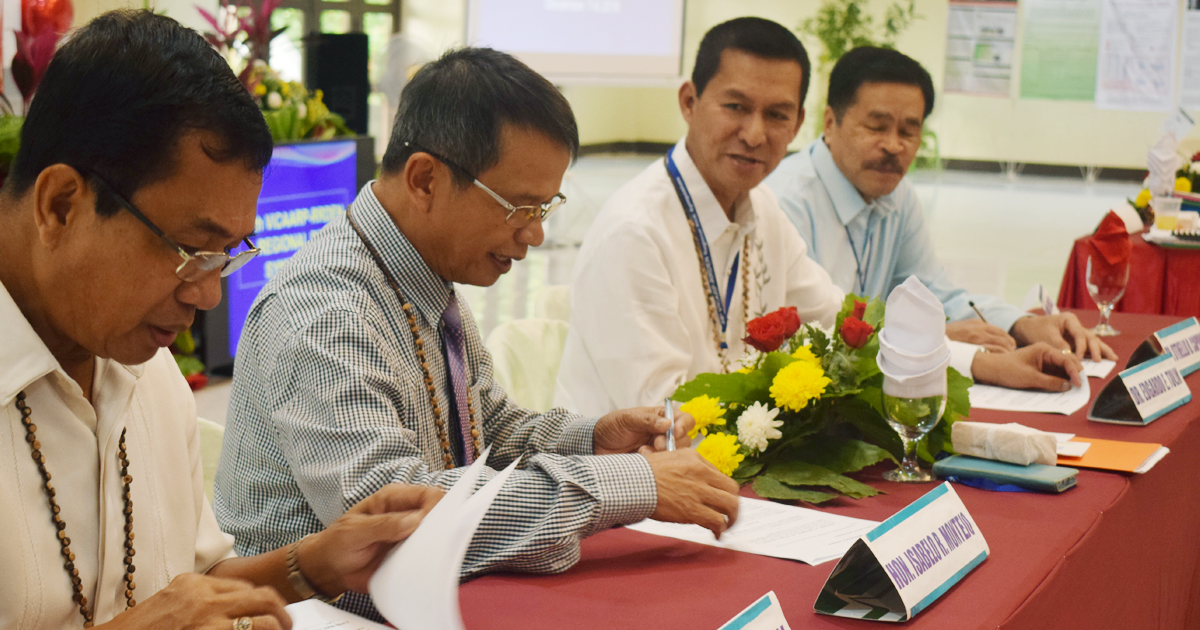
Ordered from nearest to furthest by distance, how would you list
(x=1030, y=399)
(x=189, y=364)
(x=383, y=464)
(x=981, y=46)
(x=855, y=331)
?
(x=383, y=464) < (x=855, y=331) < (x=1030, y=399) < (x=189, y=364) < (x=981, y=46)

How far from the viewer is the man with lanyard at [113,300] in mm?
1025

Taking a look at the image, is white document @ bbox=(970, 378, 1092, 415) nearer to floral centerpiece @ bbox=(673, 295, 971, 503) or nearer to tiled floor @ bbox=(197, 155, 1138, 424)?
floral centerpiece @ bbox=(673, 295, 971, 503)

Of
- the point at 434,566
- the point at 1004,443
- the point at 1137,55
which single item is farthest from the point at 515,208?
the point at 1137,55

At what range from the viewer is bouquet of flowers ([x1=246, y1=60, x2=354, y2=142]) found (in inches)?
197

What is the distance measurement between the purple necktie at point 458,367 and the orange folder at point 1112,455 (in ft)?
3.12

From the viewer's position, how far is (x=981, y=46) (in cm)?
1352

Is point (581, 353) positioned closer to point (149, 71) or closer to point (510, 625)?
point (510, 625)

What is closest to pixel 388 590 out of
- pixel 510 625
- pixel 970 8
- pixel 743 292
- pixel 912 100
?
pixel 510 625

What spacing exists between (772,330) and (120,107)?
961 mm

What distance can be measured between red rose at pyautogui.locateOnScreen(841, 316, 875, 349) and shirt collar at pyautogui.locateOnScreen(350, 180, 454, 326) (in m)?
0.61

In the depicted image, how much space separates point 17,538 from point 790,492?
97 centimetres

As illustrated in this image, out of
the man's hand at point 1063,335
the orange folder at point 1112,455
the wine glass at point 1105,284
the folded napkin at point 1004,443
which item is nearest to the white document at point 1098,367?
the man's hand at point 1063,335

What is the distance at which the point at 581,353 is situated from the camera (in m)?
2.38

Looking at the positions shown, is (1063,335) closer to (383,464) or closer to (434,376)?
(434,376)
